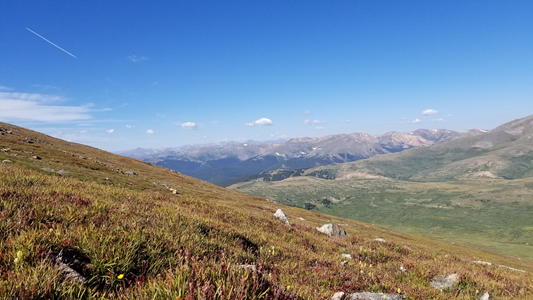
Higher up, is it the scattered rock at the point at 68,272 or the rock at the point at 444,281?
the scattered rock at the point at 68,272

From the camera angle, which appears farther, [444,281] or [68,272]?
[444,281]

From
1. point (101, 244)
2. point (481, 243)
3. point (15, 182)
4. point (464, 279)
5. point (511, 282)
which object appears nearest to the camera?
point (101, 244)

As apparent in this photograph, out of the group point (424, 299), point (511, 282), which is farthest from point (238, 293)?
point (511, 282)

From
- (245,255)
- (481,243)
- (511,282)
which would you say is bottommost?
(481,243)

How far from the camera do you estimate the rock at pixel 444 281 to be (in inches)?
336

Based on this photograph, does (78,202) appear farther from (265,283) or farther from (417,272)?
(417,272)

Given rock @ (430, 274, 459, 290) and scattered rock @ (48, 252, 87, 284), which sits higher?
scattered rock @ (48, 252, 87, 284)

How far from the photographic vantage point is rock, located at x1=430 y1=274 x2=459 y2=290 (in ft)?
28.0

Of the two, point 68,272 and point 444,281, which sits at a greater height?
point 68,272

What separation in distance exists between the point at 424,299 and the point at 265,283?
5178 millimetres

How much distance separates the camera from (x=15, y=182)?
8727 mm

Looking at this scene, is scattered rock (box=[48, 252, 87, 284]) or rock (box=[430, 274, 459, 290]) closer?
scattered rock (box=[48, 252, 87, 284])

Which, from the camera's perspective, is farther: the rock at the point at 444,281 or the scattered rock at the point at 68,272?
the rock at the point at 444,281

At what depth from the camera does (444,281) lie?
9.06 meters
